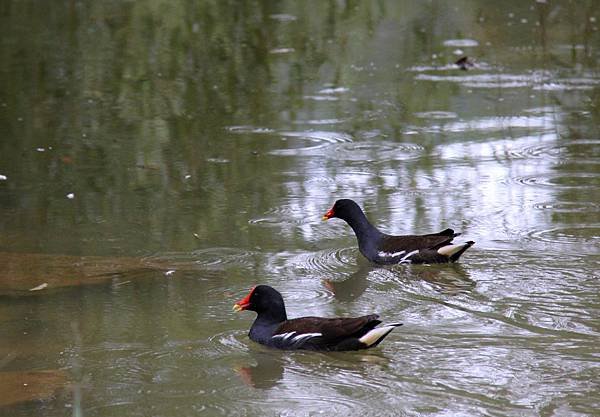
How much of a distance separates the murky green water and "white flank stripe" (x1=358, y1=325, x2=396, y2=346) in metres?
0.10

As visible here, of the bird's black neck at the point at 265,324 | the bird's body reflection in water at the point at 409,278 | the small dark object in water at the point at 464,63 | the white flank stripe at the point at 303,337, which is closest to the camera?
the white flank stripe at the point at 303,337

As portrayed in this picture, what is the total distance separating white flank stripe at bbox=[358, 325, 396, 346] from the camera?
274 inches

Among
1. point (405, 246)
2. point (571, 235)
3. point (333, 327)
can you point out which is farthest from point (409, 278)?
point (333, 327)

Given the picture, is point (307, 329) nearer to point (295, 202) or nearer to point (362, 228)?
point (362, 228)

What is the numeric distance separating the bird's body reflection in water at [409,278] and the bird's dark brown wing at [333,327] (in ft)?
3.31

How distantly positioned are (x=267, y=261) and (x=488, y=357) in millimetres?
2438

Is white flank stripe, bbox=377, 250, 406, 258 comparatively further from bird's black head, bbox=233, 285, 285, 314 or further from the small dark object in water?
the small dark object in water

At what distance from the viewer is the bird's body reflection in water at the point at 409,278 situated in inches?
327

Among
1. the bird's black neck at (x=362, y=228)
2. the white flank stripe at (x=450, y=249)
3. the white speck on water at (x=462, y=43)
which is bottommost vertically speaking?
the white flank stripe at (x=450, y=249)

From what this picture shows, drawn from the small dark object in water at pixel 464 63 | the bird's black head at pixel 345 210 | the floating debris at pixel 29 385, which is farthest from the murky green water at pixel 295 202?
the bird's black head at pixel 345 210

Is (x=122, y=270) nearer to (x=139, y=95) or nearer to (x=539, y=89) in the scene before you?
(x=139, y=95)

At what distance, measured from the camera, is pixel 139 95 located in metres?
14.7

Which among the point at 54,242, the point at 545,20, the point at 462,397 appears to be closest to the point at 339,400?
the point at 462,397

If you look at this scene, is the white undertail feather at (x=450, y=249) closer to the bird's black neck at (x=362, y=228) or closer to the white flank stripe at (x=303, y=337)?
the bird's black neck at (x=362, y=228)
